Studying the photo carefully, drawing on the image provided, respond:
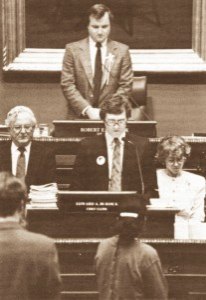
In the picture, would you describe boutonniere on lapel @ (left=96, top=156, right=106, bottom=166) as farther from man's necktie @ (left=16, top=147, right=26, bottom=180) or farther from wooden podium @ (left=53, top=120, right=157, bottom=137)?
man's necktie @ (left=16, top=147, right=26, bottom=180)

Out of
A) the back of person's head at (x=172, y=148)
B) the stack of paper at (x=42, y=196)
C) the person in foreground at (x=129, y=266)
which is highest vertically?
the back of person's head at (x=172, y=148)

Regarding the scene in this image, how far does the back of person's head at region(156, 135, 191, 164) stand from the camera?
19.8 ft

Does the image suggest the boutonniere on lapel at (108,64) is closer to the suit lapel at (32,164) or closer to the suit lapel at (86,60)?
the suit lapel at (86,60)

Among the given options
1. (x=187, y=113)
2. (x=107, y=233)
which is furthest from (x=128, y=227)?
(x=187, y=113)

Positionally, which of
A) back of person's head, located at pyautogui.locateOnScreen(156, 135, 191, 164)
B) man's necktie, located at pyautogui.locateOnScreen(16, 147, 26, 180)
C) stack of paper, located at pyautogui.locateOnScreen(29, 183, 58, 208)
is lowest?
stack of paper, located at pyautogui.locateOnScreen(29, 183, 58, 208)

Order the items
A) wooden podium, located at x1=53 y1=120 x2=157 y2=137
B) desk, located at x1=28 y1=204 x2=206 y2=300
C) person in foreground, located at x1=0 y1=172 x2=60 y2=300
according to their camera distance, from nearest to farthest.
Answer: person in foreground, located at x1=0 y1=172 x2=60 y2=300 < desk, located at x1=28 y1=204 x2=206 y2=300 < wooden podium, located at x1=53 y1=120 x2=157 y2=137

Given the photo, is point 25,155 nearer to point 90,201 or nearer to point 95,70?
point 90,201

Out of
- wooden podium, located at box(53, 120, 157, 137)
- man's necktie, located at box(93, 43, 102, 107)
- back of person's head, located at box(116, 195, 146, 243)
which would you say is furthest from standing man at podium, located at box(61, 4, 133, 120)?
back of person's head, located at box(116, 195, 146, 243)

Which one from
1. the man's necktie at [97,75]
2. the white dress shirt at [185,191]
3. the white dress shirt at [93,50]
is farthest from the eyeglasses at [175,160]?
the white dress shirt at [93,50]

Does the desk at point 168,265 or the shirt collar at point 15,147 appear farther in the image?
the shirt collar at point 15,147

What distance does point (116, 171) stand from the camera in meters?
5.88

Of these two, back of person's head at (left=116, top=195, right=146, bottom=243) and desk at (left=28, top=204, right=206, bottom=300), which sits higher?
back of person's head at (left=116, top=195, right=146, bottom=243)

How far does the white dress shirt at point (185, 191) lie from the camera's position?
5949mm

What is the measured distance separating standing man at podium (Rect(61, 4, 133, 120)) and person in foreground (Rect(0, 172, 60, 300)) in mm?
3592
